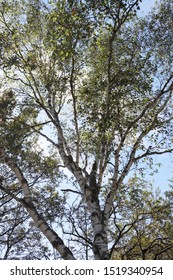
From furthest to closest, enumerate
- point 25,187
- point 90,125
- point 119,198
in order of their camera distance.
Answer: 1. point 119,198
2. point 90,125
3. point 25,187

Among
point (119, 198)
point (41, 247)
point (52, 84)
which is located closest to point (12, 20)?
point (52, 84)

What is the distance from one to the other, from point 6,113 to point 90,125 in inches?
148

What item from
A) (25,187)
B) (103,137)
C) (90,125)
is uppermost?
(90,125)

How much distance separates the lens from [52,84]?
13.8m

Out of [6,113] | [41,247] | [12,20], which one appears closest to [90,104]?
[6,113]

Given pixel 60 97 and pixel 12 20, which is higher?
pixel 12 20

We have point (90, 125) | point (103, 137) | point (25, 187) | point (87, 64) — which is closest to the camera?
point (25, 187)

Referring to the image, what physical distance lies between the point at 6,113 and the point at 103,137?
462 cm
